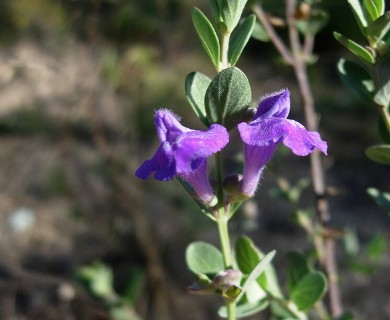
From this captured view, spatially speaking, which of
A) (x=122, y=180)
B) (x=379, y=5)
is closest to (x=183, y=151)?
(x=379, y=5)

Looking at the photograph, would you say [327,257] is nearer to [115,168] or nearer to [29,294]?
[115,168]

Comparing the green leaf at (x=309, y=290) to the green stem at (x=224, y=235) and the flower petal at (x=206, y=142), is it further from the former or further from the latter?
the flower petal at (x=206, y=142)

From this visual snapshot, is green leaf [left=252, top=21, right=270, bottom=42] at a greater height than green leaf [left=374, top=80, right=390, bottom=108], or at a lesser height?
lesser

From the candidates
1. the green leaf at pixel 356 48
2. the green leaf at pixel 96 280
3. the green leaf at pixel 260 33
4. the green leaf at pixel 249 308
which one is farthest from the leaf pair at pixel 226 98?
the green leaf at pixel 96 280

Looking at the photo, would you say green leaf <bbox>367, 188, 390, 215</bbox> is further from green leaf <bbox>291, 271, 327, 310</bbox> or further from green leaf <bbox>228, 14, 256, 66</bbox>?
green leaf <bbox>228, 14, 256, 66</bbox>

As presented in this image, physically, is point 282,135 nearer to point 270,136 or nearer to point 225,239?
point 270,136

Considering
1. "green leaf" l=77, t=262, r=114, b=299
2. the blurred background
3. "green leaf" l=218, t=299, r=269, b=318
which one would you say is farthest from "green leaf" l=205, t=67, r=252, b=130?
"green leaf" l=77, t=262, r=114, b=299
